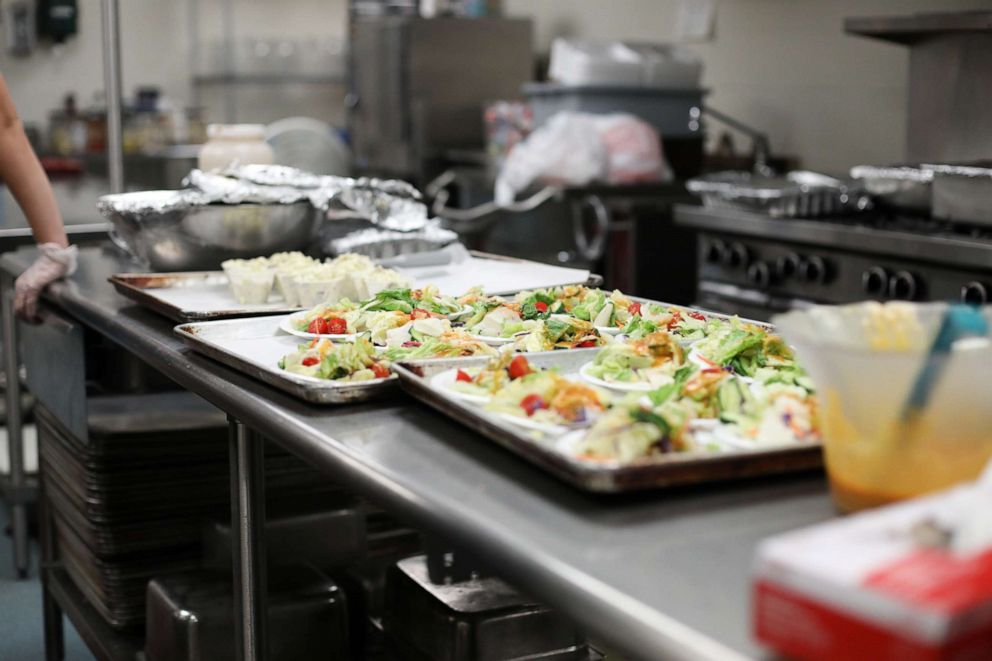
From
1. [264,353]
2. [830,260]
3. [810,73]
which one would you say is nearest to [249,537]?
[264,353]

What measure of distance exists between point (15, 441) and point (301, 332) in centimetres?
205

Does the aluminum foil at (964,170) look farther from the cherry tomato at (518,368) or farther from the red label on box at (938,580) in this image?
the red label on box at (938,580)

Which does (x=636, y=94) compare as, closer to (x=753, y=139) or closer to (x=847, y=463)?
(x=753, y=139)

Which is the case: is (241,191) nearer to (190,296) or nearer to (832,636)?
(190,296)

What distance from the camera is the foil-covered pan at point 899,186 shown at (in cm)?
315

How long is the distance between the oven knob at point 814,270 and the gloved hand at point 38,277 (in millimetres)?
1890

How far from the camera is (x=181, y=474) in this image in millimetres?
2496

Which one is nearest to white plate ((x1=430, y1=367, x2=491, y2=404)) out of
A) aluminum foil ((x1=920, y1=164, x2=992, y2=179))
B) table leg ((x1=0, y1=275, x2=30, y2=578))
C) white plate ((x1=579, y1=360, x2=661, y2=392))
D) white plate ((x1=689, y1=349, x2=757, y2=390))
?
white plate ((x1=579, y1=360, x2=661, y2=392))

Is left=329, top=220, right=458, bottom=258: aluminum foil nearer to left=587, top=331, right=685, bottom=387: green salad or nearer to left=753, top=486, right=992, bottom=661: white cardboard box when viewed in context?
left=587, top=331, right=685, bottom=387: green salad

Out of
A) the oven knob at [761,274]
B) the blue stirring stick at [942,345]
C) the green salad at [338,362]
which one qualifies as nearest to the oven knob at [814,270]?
the oven knob at [761,274]

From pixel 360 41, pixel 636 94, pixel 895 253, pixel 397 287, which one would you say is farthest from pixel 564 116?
pixel 397 287

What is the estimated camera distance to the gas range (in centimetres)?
274

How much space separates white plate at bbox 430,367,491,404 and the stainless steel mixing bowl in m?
1.12

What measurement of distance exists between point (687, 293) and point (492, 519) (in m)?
3.50
